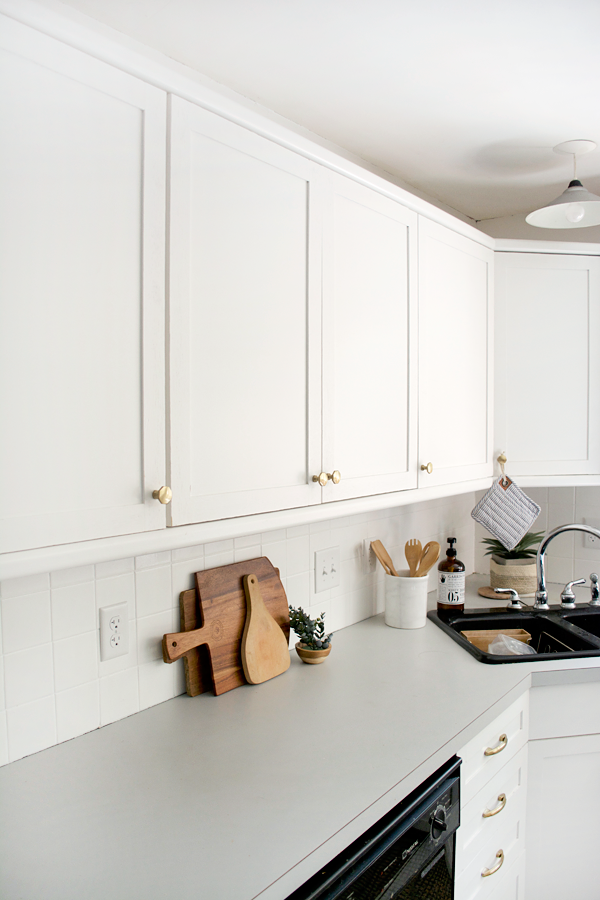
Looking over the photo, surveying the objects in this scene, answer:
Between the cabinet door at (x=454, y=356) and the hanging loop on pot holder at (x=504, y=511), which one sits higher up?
the cabinet door at (x=454, y=356)

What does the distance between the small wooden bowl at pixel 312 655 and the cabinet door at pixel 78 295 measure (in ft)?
2.46

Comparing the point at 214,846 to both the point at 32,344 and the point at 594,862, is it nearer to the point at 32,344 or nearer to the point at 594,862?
the point at 32,344

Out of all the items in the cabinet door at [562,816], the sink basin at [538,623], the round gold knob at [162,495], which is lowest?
the cabinet door at [562,816]

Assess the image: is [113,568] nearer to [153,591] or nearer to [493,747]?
[153,591]

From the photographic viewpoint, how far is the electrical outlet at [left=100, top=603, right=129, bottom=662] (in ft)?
4.26

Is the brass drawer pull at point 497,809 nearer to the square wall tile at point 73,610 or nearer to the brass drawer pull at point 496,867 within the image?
the brass drawer pull at point 496,867

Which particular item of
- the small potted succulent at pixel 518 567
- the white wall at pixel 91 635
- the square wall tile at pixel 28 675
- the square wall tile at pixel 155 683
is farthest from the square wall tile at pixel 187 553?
the small potted succulent at pixel 518 567

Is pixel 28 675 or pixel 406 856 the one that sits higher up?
pixel 28 675

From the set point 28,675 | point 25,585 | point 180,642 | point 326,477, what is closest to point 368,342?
point 326,477

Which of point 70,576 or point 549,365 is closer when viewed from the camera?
point 70,576

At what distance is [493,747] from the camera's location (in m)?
1.46

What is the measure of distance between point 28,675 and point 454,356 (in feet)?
4.79

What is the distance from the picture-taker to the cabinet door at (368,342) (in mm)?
1447

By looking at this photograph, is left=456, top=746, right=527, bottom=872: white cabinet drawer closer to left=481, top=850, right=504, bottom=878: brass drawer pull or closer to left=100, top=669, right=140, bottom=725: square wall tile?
left=481, top=850, right=504, bottom=878: brass drawer pull
